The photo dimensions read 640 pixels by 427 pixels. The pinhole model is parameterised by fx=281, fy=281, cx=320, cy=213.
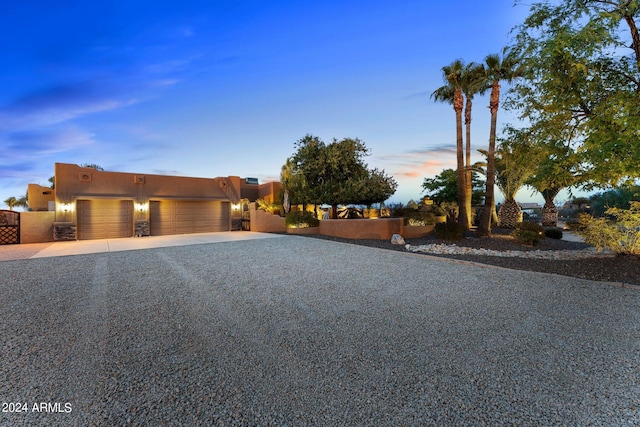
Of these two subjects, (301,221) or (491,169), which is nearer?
(491,169)

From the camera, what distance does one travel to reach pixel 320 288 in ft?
18.3

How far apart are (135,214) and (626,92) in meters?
20.5

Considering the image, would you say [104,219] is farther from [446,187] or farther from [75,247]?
[446,187]

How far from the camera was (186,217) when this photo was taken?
18.5m

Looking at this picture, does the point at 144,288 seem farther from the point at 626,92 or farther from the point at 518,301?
the point at 626,92

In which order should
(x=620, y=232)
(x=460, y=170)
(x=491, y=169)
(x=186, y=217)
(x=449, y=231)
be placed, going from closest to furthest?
(x=620, y=232), (x=449, y=231), (x=491, y=169), (x=460, y=170), (x=186, y=217)

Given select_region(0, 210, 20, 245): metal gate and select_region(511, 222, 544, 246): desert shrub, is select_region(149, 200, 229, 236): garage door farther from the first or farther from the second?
select_region(511, 222, 544, 246): desert shrub

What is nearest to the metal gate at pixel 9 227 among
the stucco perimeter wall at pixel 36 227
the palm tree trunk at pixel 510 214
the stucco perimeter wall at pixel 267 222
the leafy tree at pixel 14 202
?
the stucco perimeter wall at pixel 36 227

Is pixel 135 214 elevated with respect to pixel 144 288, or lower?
elevated

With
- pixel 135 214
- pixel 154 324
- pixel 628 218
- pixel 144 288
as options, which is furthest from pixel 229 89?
pixel 628 218

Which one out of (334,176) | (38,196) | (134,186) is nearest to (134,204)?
(134,186)

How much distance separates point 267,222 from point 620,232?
51.5ft

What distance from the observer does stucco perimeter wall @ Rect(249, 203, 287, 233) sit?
59.0 ft

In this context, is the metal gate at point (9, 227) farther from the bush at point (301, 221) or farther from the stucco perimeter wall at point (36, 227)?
the bush at point (301, 221)
